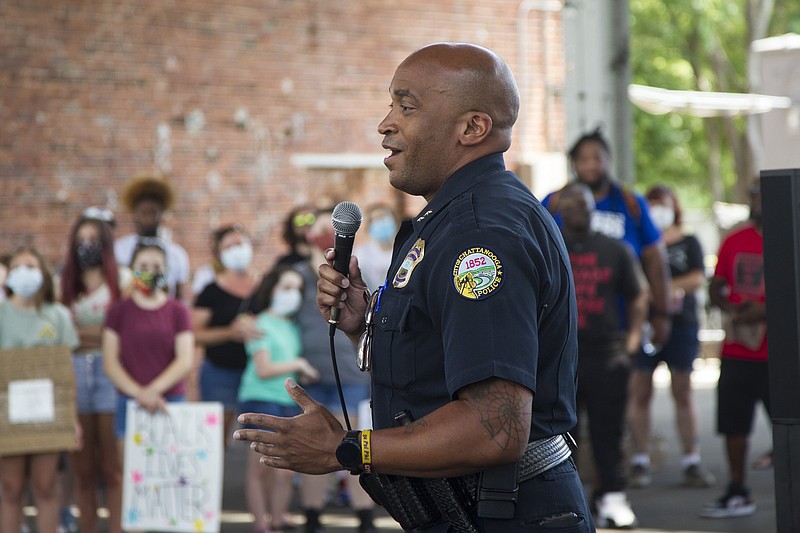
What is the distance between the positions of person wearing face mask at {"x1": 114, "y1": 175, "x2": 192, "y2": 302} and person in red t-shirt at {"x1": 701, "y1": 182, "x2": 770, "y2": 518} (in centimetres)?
416

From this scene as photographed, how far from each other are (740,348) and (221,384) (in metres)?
3.65

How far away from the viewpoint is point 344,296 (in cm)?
322

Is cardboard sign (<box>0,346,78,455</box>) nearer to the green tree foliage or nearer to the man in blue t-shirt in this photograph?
the man in blue t-shirt

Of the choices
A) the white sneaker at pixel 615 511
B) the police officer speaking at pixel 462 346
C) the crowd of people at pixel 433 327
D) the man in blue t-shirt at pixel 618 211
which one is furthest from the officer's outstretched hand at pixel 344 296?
the man in blue t-shirt at pixel 618 211

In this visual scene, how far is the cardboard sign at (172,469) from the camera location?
752 cm

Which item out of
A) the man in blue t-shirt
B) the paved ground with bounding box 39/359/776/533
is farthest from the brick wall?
the man in blue t-shirt

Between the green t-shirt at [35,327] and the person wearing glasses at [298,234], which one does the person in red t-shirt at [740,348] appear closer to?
the person wearing glasses at [298,234]

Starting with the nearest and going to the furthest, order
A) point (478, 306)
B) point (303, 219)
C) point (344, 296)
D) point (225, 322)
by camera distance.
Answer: point (478, 306), point (344, 296), point (225, 322), point (303, 219)

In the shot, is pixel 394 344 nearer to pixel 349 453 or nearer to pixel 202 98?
pixel 349 453

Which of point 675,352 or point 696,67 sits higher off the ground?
point 696,67

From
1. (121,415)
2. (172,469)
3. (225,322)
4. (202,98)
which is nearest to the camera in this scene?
(172,469)

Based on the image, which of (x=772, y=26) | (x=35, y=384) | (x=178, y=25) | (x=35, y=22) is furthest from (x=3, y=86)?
(x=772, y=26)

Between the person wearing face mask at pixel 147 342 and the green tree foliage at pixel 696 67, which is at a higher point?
the green tree foliage at pixel 696 67

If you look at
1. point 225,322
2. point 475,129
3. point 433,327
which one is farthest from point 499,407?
point 225,322
